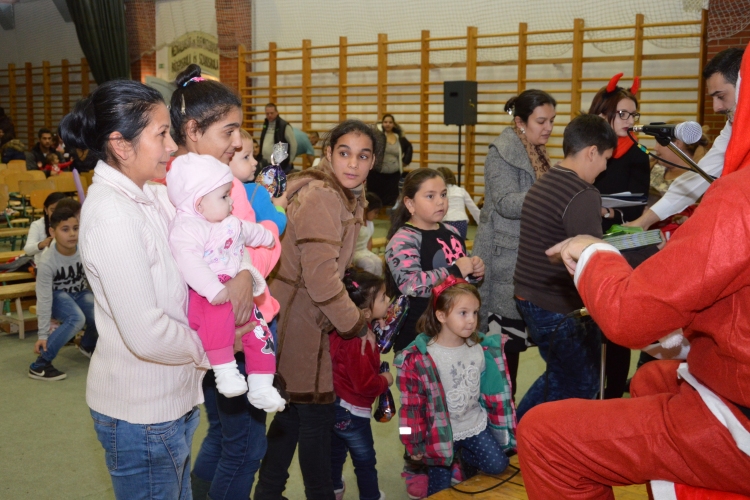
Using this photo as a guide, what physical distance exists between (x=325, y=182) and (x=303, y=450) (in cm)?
91

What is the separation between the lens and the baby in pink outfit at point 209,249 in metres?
1.66

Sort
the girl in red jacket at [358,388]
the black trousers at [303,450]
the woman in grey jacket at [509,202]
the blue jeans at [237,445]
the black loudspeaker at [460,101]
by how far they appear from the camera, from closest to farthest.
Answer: the blue jeans at [237,445] < the black trousers at [303,450] < the girl in red jacket at [358,388] < the woman in grey jacket at [509,202] < the black loudspeaker at [460,101]

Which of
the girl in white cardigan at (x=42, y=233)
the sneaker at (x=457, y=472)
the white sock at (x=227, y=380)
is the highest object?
the girl in white cardigan at (x=42, y=233)

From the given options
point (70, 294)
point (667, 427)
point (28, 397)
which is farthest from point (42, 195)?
point (667, 427)

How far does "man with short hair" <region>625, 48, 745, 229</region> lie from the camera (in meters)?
2.86

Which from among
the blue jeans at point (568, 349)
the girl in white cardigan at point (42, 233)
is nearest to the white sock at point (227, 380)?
the blue jeans at point (568, 349)

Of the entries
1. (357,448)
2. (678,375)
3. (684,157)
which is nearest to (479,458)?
(357,448)

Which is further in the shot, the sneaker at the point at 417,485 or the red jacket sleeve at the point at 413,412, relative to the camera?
the sneaker at the point at 417,485

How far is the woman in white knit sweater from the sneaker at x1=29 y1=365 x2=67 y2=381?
122 inches

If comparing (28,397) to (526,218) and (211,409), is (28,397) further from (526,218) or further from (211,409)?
(526,218)

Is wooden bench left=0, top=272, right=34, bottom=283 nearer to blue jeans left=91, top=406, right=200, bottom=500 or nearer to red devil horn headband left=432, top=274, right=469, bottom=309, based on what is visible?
red devil horn headband left=432, top=274, right=469, bottom=309

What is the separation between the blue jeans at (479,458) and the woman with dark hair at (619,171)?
969 mm

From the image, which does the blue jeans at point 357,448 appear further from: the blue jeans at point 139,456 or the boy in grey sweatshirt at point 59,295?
the boy in grey sweatshirt at point 59,295

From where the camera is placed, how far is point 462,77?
1002cm
